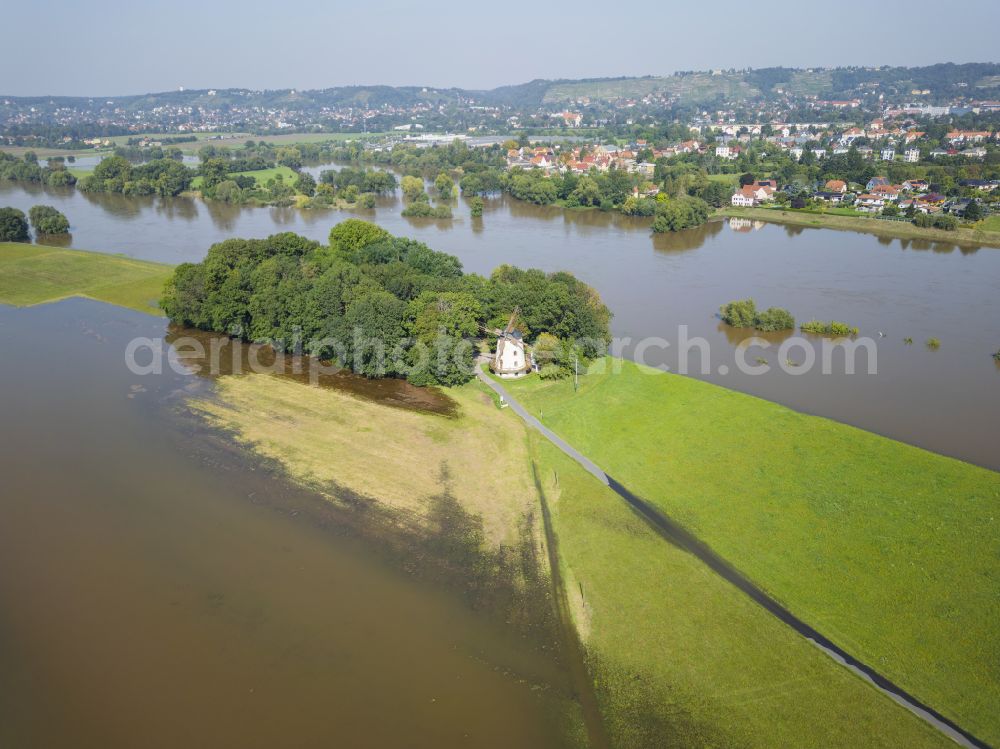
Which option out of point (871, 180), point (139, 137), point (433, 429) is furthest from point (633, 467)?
point (139, 137)

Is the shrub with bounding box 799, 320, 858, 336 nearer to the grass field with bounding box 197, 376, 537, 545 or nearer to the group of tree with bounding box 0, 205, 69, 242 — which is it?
the grass field with bounding box 197, 376, 537, 545

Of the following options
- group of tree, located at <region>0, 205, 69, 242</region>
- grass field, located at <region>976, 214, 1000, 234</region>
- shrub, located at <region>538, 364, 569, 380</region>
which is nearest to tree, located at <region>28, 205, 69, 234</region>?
group of tree, located at <region>0, 205, 69, 242</region>

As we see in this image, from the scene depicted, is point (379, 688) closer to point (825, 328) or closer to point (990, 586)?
point (990, 586)

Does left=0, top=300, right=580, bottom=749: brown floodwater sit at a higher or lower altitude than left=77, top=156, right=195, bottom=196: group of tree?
lower

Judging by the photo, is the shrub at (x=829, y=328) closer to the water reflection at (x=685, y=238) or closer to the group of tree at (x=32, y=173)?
the water reflection at (x=685, y=238)

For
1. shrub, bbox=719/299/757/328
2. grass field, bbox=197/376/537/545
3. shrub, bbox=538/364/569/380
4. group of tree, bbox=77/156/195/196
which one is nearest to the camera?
grass field, bbox=197/376/537/545

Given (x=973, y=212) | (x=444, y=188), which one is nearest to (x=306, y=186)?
(x=444, y=188)

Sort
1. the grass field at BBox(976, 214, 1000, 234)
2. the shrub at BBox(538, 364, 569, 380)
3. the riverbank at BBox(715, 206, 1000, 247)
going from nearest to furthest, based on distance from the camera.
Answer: the shrub at BBox(538, 364, 569, 380)
the riverbank at BBox(715, 206, 1000, 247)
the grass field at BBox(976, 214, 1000, 234)
